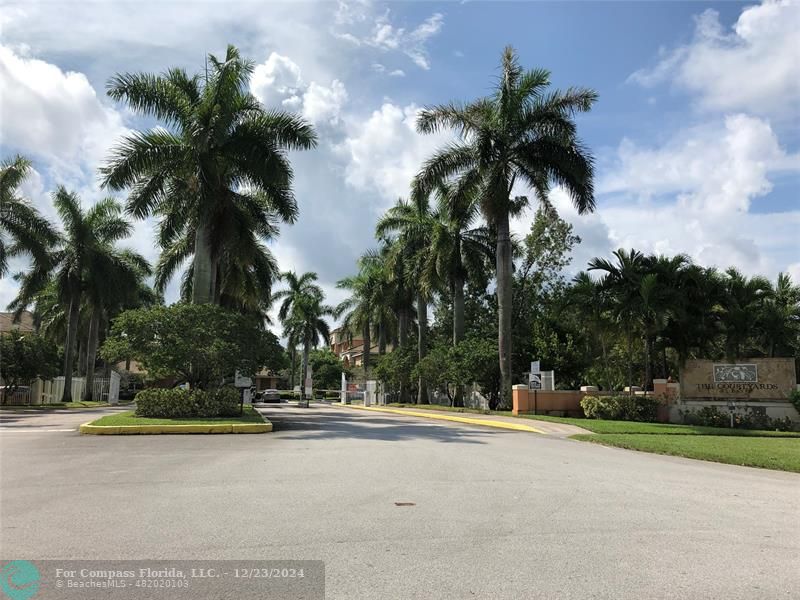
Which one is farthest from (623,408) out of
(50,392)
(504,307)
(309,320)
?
(309,320)

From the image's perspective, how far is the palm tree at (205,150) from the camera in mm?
22281

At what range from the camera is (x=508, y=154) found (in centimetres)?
2906

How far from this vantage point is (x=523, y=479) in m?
9.80

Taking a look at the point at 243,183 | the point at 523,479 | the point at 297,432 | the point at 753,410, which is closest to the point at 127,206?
the point at 243,183

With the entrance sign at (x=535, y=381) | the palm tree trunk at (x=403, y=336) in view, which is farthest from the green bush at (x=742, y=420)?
the palm tree trunk at (x=403, y=336)

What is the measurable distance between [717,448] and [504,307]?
47.9 feet

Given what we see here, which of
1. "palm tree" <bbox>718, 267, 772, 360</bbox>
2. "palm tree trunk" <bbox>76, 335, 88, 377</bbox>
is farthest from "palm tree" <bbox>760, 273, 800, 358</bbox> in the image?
"palm tree trunk" <bbox>76, 335, 88, 377</bbox>

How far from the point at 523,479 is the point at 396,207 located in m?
34.7

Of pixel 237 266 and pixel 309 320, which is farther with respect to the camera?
pixel 309 320

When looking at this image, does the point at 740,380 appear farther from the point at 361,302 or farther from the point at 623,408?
the point at 361,302

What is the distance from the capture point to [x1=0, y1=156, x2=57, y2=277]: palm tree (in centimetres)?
3022

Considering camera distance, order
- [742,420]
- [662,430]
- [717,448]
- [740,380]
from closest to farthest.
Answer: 1. [717,448]
2. [662,430]
3. [742,420]
4. [740,380]

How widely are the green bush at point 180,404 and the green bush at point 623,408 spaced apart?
51.1 feet

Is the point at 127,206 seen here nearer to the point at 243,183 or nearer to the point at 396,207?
the point at 243,183
